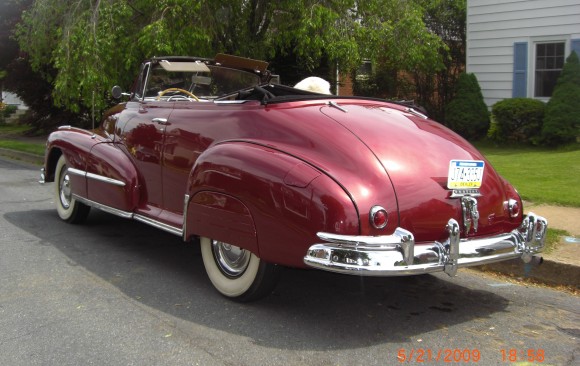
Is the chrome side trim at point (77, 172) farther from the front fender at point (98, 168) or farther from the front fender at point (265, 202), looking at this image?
the front fender at point (265, 202)

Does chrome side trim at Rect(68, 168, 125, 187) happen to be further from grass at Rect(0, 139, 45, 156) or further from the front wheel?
grass at Rect(0, 139, 45, 156)

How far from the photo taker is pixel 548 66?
41.9 ft

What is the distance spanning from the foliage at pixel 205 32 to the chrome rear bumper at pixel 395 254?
763 centimetres

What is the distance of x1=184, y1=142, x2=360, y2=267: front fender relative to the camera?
350 centimetres

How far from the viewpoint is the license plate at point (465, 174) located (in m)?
3.94

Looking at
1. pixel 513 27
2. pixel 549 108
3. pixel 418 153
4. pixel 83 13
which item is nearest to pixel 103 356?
pixel 418 153

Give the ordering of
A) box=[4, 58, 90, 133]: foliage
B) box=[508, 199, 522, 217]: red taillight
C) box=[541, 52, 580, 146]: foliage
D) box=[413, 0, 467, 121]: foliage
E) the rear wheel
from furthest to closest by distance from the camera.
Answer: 1. box=[4, 58, 90, 133]: foliage
2. box=[413, 0, 467, 121]: foliage
3. box=[541, 52, 580, 146]: foliage
4. the rear wheel
5. box=[508, 199, 522, 217]: red taillight

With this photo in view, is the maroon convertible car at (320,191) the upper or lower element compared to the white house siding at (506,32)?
lower

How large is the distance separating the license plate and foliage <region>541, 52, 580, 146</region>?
8231 millimetres

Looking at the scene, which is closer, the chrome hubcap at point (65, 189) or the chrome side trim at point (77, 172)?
the chrome side trim at point (77, 172)
